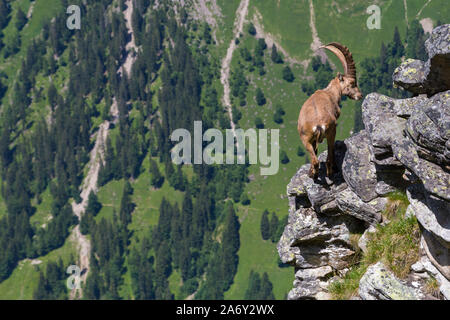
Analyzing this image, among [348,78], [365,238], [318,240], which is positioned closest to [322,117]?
[348,78]

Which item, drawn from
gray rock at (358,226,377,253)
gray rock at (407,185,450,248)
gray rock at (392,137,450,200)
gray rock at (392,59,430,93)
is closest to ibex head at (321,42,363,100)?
gray rock at (392,59,430,93)

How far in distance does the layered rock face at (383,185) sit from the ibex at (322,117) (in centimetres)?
118

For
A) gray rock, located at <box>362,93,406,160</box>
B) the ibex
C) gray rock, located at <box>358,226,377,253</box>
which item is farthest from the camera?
the ibex

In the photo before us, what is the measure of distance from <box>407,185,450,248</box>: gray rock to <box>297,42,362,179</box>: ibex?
6.31 m

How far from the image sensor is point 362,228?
34312 mm

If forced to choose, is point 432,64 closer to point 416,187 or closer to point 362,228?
point 416,187

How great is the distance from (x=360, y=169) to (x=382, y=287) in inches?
278

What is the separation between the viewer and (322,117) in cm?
3359

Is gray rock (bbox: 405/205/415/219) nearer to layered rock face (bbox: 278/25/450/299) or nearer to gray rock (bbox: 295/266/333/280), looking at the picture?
layered rock face (bbox: 278/25/450/299)

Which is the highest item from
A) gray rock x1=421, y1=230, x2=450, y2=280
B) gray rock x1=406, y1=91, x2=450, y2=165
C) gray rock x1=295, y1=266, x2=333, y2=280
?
gray rock x1=406, y1=91, x2=450, y2=165

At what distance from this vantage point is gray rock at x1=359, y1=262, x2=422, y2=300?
2722cm

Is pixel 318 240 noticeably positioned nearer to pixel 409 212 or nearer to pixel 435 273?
pixel 409 212
